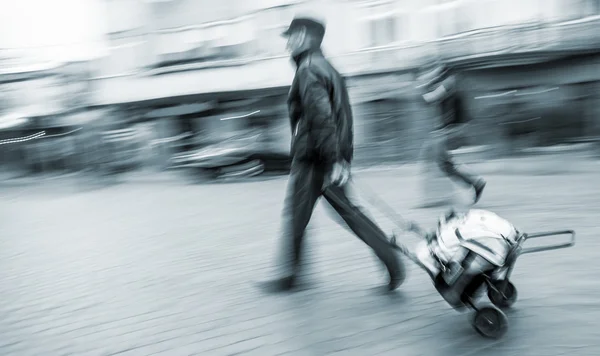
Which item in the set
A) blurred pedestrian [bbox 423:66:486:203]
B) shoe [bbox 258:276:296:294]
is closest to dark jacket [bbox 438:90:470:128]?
blurred pedestrian [bbox 423:66:486:203]

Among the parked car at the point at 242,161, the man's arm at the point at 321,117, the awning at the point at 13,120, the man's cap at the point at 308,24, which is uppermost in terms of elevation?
the man's cap at the point at 308,24

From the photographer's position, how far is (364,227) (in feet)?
16.3

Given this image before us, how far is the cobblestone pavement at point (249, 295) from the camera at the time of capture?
4203 millimetres

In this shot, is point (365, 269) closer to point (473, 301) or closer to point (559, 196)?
point (473, 301)

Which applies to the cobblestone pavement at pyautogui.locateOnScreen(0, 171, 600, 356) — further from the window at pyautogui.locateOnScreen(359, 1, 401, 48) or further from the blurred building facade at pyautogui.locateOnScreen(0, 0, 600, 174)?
the window at pyautogui.locateOnScreen(359, 1, 401, 48)

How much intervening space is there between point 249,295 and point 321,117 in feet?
4.50

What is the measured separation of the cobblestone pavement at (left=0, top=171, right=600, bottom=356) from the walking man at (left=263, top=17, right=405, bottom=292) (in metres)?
0.40

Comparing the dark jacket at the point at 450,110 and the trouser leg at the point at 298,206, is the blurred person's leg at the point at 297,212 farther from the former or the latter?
the dark jacket at the point at 450,110

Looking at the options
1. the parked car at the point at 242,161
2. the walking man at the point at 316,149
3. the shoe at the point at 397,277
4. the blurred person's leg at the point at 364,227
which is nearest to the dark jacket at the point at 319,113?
the walking man at the point at 316,149

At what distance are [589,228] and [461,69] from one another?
10.6 meters

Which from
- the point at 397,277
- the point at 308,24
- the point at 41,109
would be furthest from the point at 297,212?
the point at 41,109

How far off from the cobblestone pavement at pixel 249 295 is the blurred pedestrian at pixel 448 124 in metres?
0.60

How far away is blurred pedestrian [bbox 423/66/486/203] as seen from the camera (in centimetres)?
870

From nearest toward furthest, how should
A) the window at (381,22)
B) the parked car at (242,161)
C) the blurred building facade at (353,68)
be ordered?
1. the parked car at (242,161)
2. the blurred building facade at (353,68)
3. the window at (381,22)
